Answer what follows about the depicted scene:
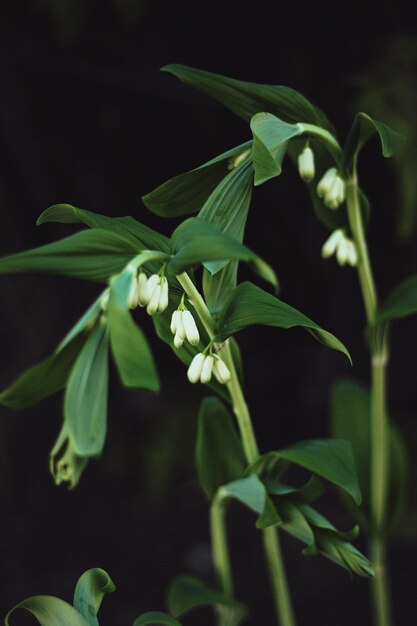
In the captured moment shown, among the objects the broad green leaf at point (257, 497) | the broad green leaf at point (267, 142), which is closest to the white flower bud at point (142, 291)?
the broad green leaf at point (267, 142)

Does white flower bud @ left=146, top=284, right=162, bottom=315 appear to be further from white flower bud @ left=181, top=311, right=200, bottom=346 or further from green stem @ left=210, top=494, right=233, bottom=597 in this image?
green stem @ left=210, top=494, right=233, bottom=597

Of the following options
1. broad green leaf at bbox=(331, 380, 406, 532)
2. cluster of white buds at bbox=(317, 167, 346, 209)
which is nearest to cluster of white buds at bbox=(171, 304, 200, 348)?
cluster of white buds at bbox=(317, 167, 346, 209)

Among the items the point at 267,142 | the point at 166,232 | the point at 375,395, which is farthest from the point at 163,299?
the point at 166,232

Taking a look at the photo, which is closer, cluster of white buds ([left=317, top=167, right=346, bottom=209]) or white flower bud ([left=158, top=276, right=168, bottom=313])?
white flower bud ([left=158, top=276, right=168, bottom=313])

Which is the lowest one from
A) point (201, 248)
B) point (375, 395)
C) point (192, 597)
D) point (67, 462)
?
point (192, 597)

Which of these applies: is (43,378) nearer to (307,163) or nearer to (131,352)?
(131,352)
